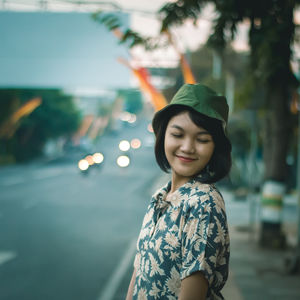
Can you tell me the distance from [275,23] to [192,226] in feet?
16.3

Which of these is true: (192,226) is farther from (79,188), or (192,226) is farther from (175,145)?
(79,188)

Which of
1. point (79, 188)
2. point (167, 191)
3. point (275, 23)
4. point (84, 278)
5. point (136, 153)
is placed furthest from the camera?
point (136, 153)

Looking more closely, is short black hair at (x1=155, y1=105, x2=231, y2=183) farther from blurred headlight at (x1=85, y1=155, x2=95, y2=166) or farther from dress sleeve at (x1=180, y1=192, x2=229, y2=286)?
blurred headlight at (x1=85, y1=155, x2=95, y2=166)

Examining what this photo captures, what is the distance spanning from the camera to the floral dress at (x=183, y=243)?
66.2 inches

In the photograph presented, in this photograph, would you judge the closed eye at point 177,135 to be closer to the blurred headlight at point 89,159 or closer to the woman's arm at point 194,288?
the woman's arm at point 194,288

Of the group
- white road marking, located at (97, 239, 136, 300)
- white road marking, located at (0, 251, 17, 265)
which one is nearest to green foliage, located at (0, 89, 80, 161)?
white road marking, located at (0, 251, 17, 265)

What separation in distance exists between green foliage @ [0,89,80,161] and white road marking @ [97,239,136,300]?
29444 millimetres

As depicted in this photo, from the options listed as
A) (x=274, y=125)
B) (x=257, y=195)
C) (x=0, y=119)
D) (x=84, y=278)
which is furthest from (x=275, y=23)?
(x=0, y=119)

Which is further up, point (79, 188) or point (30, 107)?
point (30, 107)

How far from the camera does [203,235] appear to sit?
1.68m

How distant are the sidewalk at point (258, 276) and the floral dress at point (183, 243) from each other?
11.1 ft

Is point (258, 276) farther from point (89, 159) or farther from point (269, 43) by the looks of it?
point (89, 159)

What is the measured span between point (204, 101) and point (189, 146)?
19 cm

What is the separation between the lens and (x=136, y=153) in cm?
5475
